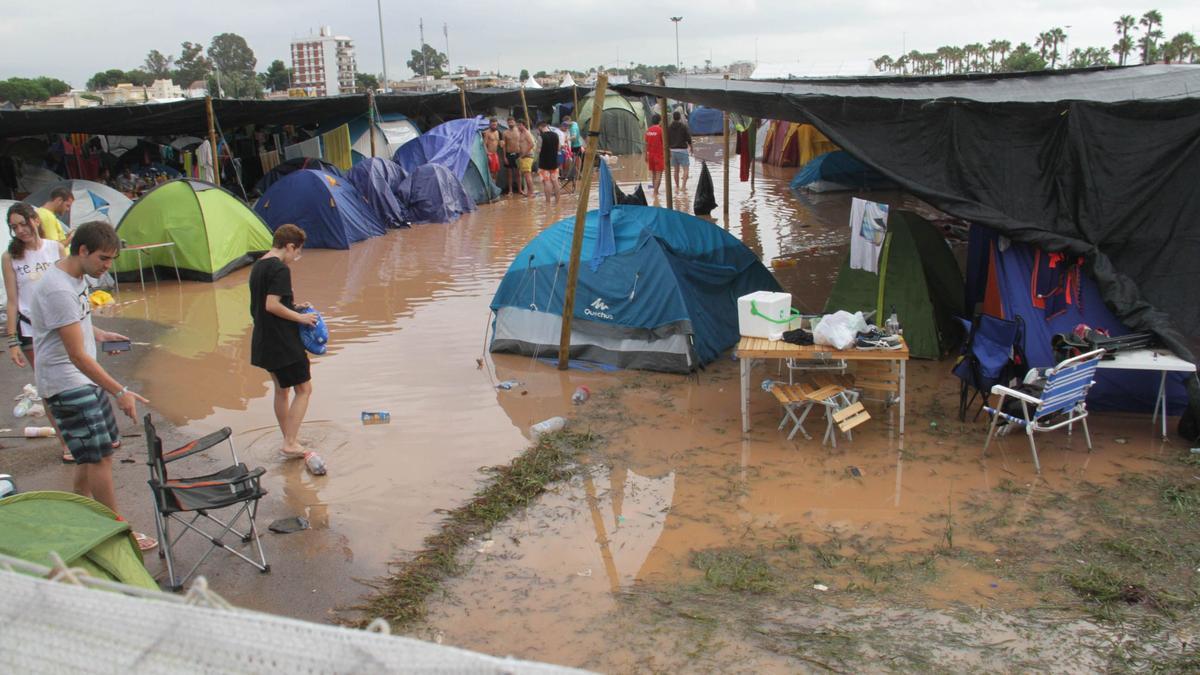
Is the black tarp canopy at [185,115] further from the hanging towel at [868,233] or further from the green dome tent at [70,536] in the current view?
the green dome tent at [70,536]

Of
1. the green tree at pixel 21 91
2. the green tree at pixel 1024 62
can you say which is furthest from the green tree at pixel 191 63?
the green tree at pixel 1024 62

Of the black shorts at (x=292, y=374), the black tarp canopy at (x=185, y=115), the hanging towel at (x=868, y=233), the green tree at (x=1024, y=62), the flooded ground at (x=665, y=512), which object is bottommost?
the flooded ground at (x=665, y=512)

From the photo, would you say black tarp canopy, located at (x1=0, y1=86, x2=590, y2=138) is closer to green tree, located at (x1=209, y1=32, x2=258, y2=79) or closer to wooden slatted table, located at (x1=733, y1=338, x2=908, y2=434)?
wooden slatted table, located at (x1=733, y1=338, x2=908, y2=434)

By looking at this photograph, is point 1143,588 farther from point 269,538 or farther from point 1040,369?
point 269,538

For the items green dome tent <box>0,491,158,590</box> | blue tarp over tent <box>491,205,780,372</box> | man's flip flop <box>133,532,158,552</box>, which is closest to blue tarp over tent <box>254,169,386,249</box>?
blue tarp over tent <box>491,205,780,372</box>

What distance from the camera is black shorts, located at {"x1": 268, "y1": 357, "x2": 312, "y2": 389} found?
6.07 metres

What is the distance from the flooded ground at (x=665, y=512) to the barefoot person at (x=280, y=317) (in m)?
0.76

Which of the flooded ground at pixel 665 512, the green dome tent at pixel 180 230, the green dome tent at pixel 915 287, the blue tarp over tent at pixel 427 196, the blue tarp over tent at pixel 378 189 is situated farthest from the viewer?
the blue tarp over tent at pixel 427 196

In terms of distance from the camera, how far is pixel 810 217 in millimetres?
16703

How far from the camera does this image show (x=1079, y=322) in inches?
273

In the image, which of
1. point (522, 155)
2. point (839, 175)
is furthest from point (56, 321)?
point (839, 175)

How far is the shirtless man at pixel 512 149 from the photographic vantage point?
2053cm

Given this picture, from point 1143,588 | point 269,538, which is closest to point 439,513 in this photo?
point 269,538

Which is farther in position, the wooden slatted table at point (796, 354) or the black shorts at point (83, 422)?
the wooden slatted table at point (796, 354)
